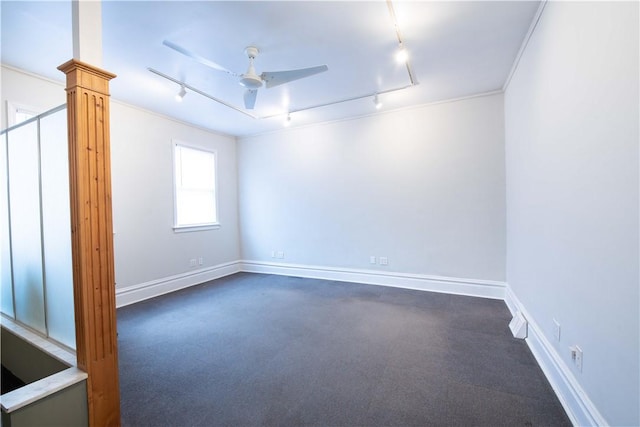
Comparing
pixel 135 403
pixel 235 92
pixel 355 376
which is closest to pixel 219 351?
pixel 135 403

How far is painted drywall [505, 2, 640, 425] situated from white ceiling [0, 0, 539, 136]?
0.59 meters

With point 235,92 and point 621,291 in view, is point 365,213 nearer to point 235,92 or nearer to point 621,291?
point 235,92

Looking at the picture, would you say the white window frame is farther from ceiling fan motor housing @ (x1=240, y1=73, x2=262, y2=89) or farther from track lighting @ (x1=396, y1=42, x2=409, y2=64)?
track lighting @ (x1=396, y1=42, x2=409, y2=64)

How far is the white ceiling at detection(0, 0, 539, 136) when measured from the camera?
2.08 metres

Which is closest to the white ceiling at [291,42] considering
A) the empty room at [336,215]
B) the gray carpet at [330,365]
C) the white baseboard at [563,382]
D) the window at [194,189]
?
the empty room at [336,215]

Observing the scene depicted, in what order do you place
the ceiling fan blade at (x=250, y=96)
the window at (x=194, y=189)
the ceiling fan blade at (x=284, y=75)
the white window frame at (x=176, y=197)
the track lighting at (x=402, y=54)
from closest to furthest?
the ceiling fan blade at (x=284, y=75)
the track lighting at (x=402, y=54)
the ceiling fan blade at (x=250, y=96)
the white window frame at (x=176, y=197)
the window at (x=194, y=189)

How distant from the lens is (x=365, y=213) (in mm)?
4559

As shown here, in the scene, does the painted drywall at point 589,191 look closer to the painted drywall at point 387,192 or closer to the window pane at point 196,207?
the painted drywall at point 387,192

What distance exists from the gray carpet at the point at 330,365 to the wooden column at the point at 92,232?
1.43ft

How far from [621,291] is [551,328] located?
1.04 metres

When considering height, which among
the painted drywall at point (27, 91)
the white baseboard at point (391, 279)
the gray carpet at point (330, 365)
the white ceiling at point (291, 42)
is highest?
the white ceiling at point (291, 42)

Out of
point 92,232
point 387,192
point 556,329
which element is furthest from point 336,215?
Result: point 92,232

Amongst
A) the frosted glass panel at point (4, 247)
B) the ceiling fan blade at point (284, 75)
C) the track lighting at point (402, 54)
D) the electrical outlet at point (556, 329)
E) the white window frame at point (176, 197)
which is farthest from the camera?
the white window frame at point (176, 197)

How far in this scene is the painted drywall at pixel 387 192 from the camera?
377 cm
